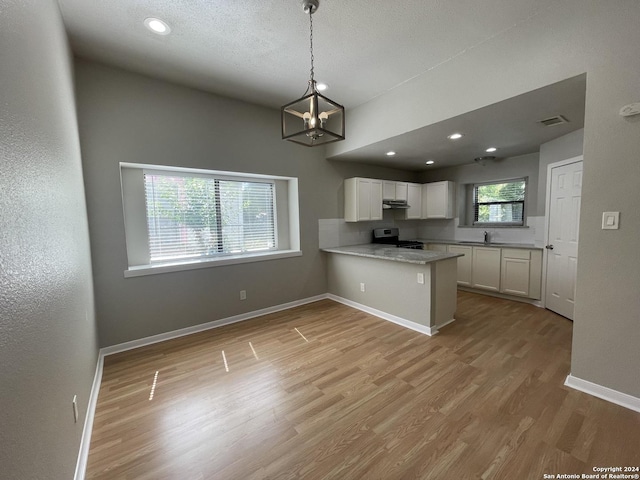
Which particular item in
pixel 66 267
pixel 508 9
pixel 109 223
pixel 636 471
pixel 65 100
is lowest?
pixel 636 471

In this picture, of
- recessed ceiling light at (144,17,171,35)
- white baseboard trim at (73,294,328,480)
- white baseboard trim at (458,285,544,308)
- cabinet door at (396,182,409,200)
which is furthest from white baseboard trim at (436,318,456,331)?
recessed ceiling light at (144,17,171,35)

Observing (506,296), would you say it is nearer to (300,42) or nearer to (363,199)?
(363,199)

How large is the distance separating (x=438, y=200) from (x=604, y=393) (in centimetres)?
396

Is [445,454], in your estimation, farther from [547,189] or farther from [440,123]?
[547,189]

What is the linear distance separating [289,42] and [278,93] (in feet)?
3.26

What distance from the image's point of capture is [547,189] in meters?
3.64

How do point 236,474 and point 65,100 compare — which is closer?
point 236,474

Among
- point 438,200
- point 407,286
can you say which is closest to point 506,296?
point 438,200

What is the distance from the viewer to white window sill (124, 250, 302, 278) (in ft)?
9.44

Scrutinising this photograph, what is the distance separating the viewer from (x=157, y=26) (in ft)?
6.89

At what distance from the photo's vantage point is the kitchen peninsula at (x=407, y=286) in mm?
3043

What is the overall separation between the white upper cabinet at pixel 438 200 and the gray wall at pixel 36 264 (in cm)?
552

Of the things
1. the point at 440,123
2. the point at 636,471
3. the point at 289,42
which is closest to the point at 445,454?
the point at 636,471

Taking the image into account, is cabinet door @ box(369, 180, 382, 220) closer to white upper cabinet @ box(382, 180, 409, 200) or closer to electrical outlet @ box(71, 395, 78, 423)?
white upper cabinet @ box(382, 180, 409, 200)
